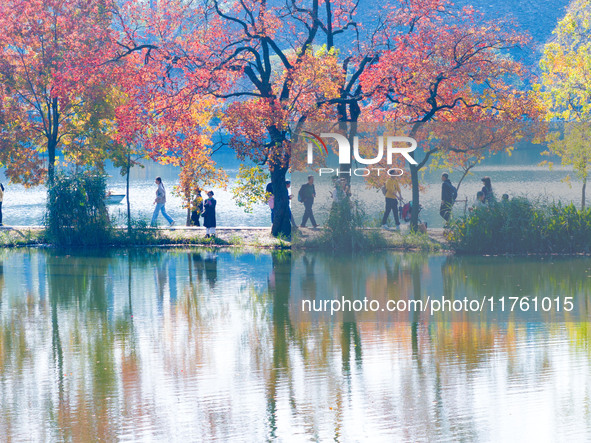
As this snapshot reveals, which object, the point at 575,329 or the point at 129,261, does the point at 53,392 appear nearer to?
the point at 575,329

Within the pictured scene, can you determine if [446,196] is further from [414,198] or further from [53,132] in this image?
[53,132]

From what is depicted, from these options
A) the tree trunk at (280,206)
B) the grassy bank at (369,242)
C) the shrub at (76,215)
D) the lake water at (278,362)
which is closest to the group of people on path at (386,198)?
the tree trunk at (280,206)

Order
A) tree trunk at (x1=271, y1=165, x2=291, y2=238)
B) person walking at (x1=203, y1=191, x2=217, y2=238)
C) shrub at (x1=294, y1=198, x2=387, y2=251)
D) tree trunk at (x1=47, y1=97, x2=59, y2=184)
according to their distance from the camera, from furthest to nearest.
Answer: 1. tree trunk at (x1=47, y1=97, x2=59, y2=184)
2. tree trunk at (x1=271, y1=165, x2=291, y2=238)
3. person walking at (x1=203, y1=191, x2=217, y2=238)
4. shrub at (x1=294, y1=198, x2=387, y2=251)

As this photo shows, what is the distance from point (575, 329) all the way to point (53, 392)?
7.30 m

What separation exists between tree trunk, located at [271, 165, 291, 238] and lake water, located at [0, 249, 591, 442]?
5558 millimetres

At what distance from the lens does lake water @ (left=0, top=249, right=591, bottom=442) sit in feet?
26.2

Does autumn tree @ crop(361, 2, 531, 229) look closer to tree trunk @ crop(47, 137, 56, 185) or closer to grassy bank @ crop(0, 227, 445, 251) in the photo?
grassy bank @ crop(0, 227, 445, 251)

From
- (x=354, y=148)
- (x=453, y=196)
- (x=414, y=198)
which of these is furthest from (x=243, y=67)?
(x=453, y=196)

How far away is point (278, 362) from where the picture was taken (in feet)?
33.9

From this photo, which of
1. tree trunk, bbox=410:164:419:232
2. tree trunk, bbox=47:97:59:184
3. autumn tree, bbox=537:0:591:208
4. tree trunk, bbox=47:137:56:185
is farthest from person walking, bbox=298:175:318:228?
tree trunk, bbox=47:97:59:184

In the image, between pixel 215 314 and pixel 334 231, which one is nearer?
pixel 215 314

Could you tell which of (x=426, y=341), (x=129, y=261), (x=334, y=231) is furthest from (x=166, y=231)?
(x=426, y=341)

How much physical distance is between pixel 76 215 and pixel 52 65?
4.78 meters

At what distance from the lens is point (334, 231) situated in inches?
827
